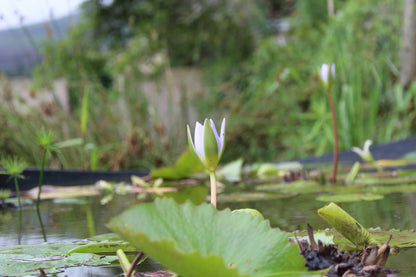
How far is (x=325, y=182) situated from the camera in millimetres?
1481

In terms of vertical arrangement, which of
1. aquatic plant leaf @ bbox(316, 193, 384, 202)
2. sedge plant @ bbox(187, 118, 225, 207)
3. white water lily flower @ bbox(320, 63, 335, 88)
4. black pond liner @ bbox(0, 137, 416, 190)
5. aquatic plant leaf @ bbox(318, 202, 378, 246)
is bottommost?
black pond liner @ bbox(0, 137, 416, 190)

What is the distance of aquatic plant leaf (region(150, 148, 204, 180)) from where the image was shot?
1.57 m

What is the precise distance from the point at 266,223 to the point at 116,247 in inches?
10.0

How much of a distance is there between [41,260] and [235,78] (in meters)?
4.15

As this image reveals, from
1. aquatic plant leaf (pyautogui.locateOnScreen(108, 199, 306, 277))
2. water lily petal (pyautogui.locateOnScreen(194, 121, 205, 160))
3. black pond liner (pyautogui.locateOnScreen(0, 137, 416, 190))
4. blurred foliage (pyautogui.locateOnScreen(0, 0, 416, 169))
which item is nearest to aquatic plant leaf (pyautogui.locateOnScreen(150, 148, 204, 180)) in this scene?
black pond liner (pyautogui.locateOnScreen(0, 137, 416, 190))

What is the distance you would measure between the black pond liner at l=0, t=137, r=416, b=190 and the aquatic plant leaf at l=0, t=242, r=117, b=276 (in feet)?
3.43

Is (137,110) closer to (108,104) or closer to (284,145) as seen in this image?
(108,104)

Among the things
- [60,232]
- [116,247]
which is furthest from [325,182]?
[116,247]

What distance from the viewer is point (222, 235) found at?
480 mm

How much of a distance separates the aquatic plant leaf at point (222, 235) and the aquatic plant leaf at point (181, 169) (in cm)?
104

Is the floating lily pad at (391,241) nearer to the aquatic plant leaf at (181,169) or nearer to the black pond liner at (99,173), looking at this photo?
the aquatic plant leaf at (181,169)

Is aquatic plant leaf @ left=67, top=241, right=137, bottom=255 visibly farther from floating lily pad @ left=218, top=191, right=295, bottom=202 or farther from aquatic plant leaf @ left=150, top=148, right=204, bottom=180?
aquatic plant leaf @ left=150, top=148, right=204, bottom=180

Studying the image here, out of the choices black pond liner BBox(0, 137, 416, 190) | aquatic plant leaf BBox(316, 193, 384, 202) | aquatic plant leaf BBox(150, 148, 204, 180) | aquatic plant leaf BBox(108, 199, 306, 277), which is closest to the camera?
aquatic plant leaf BBox(108, 199, 306, 277)

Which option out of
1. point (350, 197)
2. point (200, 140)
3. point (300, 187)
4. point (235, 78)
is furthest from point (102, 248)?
point (235, 78)
